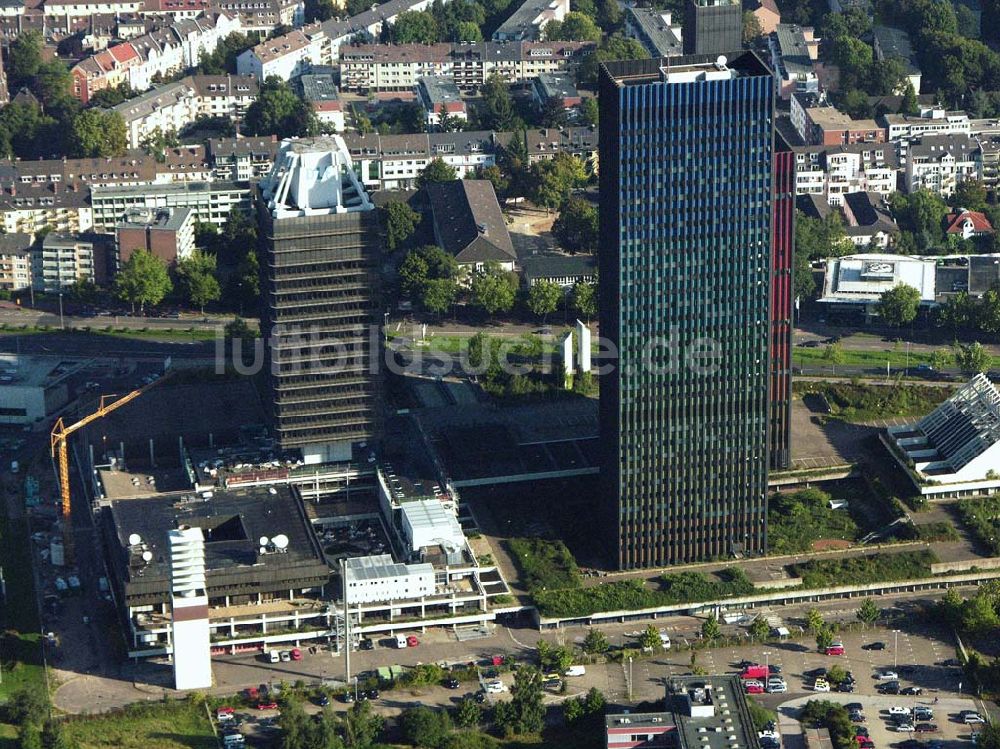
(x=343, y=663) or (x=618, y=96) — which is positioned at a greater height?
(x=618, y=96)

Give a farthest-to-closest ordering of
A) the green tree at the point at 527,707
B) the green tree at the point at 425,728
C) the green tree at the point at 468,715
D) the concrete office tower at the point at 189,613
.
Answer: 1. the concrete office tower at the point at 189,613
2. the green tree at the point at 468,715
3. the green tree at the point at 527,707
4. the green tree at the point at 425,728

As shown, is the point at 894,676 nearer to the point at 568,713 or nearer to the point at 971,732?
the point at 971,732

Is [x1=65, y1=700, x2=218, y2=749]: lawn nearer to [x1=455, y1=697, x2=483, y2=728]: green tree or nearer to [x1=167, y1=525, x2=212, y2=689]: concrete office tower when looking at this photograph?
[x1=167, y1=525, x2=212, y2=689]: concrete office tower

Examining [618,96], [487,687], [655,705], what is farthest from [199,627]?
[618,96]

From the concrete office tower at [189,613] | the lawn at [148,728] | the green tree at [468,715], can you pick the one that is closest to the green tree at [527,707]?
the green tree at [468,715]

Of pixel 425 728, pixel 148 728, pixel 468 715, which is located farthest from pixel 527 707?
pixel 148 728

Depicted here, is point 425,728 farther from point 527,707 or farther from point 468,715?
point 527,707

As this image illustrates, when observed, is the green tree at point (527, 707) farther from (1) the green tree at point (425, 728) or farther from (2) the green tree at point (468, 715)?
(1) the green tree at point (425, 728)
